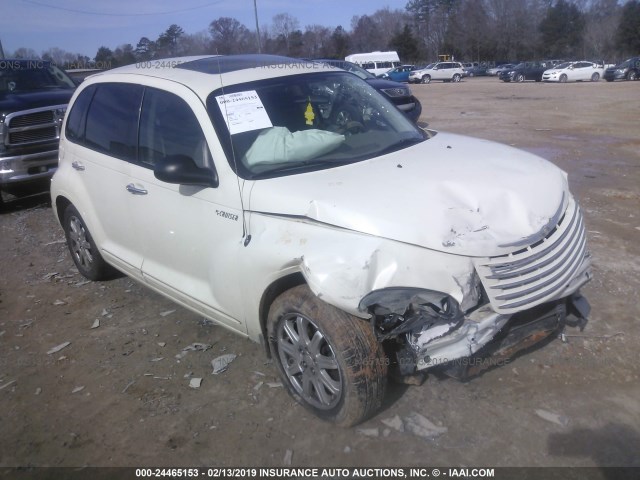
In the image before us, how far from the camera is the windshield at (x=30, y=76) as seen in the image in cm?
956

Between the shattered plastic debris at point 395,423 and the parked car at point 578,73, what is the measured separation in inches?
1562

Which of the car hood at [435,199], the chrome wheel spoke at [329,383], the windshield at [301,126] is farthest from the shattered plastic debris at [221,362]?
the windshield at [301,126]

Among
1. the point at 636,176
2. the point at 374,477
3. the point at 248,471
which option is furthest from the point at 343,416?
the point at 636,176

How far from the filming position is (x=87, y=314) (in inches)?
190

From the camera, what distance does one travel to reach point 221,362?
388cm

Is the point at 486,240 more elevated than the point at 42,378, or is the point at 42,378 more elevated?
the point at 486,240

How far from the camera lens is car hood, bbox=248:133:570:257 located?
2.78m

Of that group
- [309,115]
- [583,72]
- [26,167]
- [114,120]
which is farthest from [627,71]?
[114,120]

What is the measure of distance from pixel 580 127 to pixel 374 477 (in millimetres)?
12905

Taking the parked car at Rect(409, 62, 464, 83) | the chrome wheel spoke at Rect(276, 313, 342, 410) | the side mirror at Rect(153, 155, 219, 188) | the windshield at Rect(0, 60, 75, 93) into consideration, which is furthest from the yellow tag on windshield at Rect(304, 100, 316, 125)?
the parked car at Rect(409, 62, 464, 83)

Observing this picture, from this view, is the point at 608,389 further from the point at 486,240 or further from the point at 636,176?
the point at 636,176

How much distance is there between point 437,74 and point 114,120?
4722cm

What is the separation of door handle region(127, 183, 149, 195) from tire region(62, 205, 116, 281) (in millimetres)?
1141

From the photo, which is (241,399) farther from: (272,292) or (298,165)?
(298,165)
